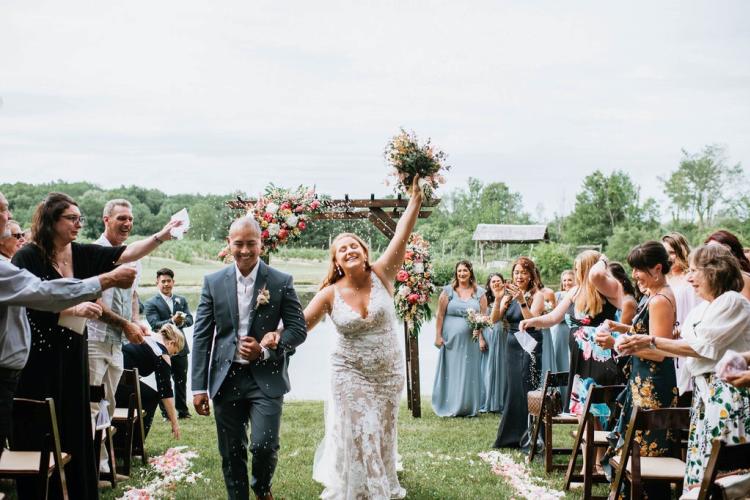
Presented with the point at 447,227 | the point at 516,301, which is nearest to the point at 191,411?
the point at 516,301

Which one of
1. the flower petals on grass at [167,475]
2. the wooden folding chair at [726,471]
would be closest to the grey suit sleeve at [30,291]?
the flower petals on grass at [167,475]

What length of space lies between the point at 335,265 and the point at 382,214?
12.7 feet

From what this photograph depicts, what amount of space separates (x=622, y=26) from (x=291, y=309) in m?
33.9

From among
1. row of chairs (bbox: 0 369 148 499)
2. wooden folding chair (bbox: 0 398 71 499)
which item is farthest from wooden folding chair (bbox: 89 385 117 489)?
wooden folding chair (bbox: 0 398 71 499)

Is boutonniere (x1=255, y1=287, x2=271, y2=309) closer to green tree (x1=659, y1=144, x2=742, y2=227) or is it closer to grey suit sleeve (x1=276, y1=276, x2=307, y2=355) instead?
grey suit sleeve (x1=276, y1=276, x2=307, y2=355)

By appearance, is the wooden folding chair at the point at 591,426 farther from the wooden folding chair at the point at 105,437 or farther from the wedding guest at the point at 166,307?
the wedding guest at the point at 166,307

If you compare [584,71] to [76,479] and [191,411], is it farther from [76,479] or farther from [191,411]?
[76,479]

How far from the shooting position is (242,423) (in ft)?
15.4

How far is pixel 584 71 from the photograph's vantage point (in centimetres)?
4403

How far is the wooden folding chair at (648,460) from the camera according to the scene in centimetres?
398

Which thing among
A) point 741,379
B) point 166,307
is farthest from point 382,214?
point 741,379

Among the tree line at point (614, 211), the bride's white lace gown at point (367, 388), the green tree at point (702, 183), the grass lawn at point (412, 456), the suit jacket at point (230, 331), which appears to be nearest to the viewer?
the suit jacket at point (230, 331)

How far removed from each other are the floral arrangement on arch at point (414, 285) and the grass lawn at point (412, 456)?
139 centimetres

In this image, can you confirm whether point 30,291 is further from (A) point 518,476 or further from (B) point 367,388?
(A) point 518,476
